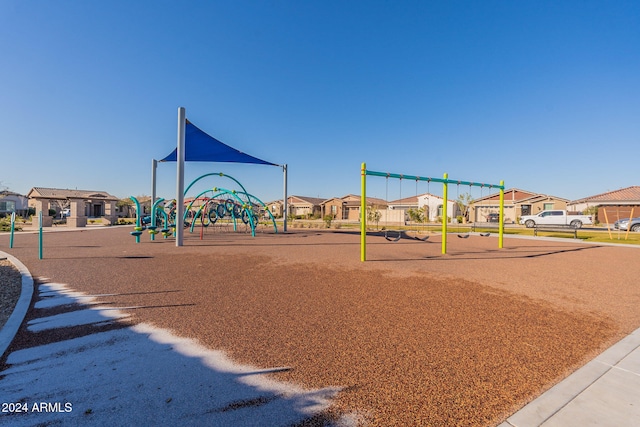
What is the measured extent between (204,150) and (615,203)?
42.6 metres

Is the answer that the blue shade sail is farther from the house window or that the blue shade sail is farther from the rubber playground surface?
the house window

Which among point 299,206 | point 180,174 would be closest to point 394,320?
point 180,174

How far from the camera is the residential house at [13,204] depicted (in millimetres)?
41094

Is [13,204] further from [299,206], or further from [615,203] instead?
[615,203]

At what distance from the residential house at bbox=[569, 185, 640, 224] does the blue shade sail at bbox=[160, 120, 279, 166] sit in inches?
1369

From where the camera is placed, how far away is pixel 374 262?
8633 millimetres

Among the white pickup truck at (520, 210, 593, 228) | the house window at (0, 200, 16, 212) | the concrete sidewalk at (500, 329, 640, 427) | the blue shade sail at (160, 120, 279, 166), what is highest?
the blue shade sail at (160, 120, 279, 166)

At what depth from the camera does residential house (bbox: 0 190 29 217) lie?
41.1 metres

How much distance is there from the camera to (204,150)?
14148 millimetres

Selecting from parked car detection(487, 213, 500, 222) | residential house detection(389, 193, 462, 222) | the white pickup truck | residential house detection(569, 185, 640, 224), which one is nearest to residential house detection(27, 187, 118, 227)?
residential house detection(389, 193, 462, 222)

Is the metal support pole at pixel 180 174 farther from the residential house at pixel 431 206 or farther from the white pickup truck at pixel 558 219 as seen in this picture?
the residential house at pixel 431 206

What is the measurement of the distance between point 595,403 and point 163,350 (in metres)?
3.93

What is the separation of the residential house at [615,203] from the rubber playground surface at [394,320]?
1271 inches

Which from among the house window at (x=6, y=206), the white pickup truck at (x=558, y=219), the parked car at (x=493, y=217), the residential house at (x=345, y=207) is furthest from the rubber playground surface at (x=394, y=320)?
the house window at (x=6, y=206)
